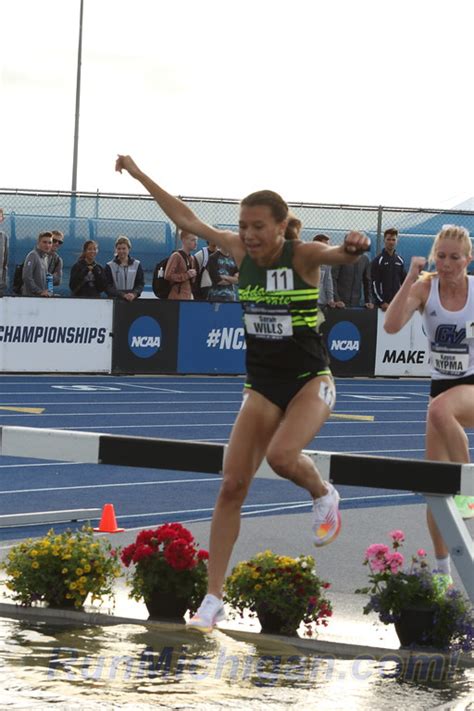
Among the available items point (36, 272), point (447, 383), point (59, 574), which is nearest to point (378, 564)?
point (447, 383)

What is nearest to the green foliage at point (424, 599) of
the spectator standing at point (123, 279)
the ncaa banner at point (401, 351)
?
the spectator standing at point (123, 279)

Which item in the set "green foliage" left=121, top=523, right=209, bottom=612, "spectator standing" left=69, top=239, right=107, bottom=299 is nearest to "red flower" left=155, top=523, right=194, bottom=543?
"green foliage" left=121, top=523, right=209, bottom=612

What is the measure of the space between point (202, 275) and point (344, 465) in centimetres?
1783

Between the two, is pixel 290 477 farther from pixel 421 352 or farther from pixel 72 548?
pixel 421 352

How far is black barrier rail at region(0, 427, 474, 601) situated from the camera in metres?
6.42

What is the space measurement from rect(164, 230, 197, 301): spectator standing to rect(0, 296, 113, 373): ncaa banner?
1167mm

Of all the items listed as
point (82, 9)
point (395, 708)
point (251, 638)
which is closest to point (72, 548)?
point (251, 638)

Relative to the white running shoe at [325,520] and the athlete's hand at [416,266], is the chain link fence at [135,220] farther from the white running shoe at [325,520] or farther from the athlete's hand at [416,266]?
the white running shoe at [325,520]

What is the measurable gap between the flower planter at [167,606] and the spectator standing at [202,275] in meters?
16.6

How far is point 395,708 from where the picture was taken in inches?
215

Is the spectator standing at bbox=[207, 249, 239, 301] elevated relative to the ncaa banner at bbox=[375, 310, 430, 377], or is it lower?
elevated

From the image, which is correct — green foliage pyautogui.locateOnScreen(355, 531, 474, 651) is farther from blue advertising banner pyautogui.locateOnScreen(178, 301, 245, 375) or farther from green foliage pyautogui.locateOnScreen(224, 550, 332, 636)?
blue advertising banner pyautogui.locateOnScreen(178, 301, 245, 375)

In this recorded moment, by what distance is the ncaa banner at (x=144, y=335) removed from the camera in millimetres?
23975

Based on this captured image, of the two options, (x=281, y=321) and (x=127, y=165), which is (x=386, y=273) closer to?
(x=127, y=165)
